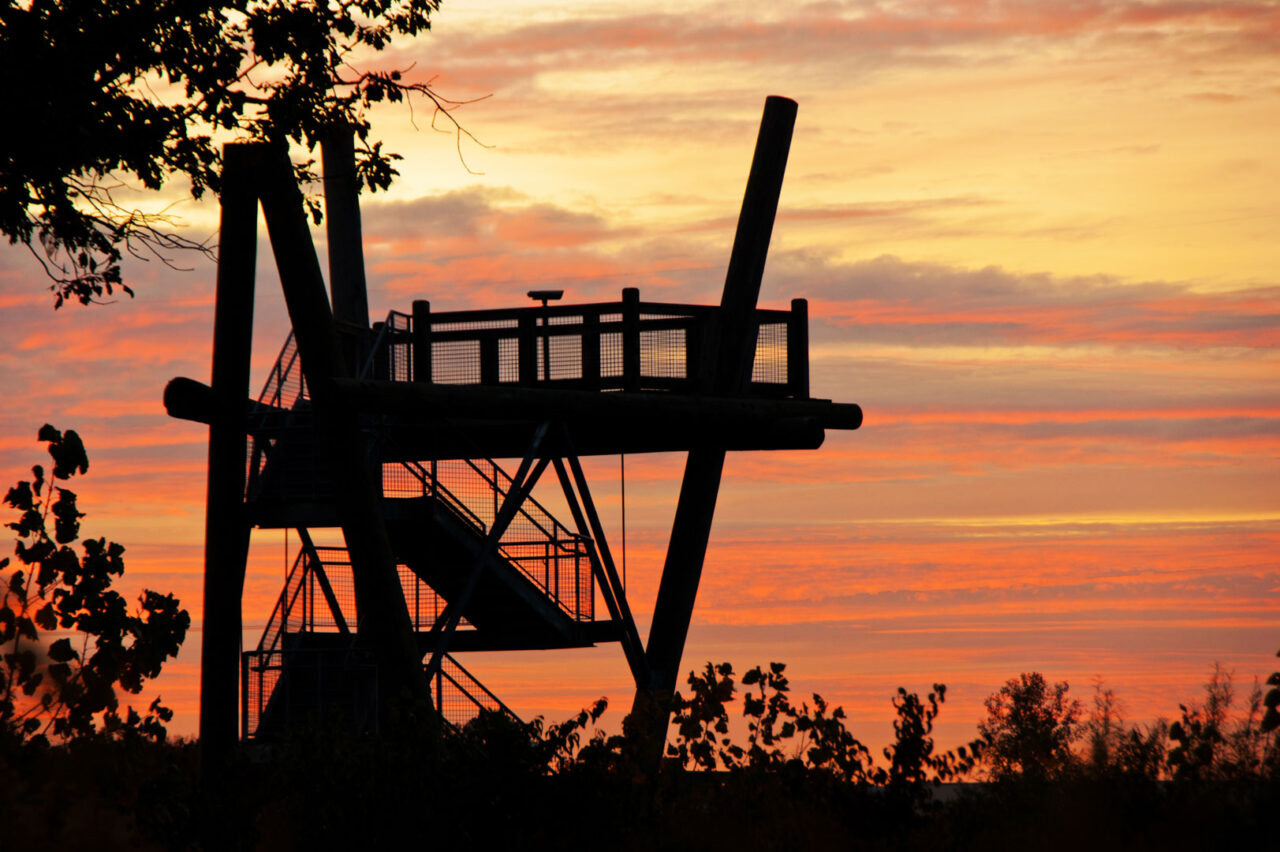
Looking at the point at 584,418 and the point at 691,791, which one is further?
the point at 584,418

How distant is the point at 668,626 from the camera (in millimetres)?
23516

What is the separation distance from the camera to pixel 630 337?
22.2 metres

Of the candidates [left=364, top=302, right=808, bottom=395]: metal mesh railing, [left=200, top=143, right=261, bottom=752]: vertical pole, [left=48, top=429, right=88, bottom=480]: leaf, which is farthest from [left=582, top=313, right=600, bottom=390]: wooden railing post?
[left=48, top=429, right=88, bottom=480]: leaf

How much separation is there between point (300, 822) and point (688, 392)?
10160 millimetres

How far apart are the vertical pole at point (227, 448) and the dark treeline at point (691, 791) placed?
5.47 ft

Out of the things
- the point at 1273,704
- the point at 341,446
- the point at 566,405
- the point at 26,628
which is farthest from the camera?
the point at 566,405

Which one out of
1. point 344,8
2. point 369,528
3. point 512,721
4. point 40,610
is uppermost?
point 344,8

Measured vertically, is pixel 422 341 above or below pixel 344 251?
below

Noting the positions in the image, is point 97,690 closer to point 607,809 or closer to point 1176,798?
point 607,809

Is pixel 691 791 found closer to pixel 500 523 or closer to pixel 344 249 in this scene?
pixel 500 523

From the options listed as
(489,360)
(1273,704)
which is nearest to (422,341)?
(489,360)

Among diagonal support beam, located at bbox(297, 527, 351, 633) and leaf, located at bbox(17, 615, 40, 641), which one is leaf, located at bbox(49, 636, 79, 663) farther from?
diagonal support beam, located at bbox(297, 527, 351, 633)

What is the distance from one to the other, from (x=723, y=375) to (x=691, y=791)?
864 centimetres

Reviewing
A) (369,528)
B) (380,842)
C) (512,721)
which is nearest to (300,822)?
(380,842)
